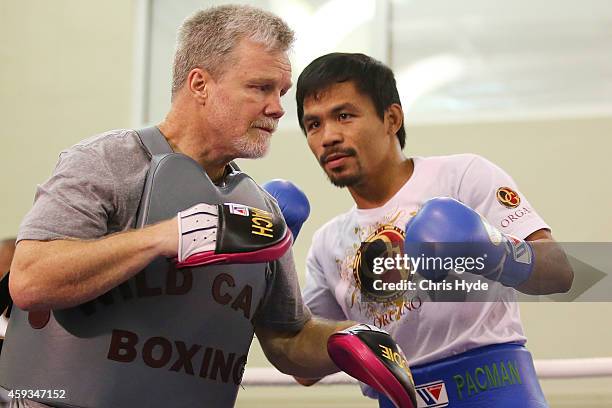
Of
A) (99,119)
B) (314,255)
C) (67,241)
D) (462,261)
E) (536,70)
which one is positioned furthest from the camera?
(99,119)

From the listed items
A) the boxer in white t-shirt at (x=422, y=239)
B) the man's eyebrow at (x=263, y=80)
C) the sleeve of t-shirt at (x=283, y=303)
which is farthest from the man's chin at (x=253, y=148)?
the boxer in white t-shirt at (x=422, y=239)

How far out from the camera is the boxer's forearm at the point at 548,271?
1.78 meters

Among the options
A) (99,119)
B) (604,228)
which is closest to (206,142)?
(604,228)

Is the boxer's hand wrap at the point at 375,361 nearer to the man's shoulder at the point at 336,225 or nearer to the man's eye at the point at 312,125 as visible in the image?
the man's shoulder at the point at 336,225

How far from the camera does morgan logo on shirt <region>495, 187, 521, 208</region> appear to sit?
6.27 feet

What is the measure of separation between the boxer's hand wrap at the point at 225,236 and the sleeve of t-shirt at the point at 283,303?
1.07 feet

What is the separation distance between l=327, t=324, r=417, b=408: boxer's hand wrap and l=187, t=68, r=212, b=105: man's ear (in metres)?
0.56

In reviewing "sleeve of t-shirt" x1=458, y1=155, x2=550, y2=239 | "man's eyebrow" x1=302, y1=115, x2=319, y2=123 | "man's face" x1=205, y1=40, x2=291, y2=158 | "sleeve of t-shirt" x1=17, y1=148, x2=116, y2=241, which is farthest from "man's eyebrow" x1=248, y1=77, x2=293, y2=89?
"sleeve of t-shirt" x1=458, y1=155, x2=550, y2=239

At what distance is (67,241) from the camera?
1.41 meters

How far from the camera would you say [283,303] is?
181cm

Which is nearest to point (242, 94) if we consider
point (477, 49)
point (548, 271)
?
point (548, 271)

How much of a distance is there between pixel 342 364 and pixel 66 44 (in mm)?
3168

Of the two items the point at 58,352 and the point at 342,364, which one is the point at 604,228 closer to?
the point at 342,364

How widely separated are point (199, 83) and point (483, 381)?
35.2 inches
